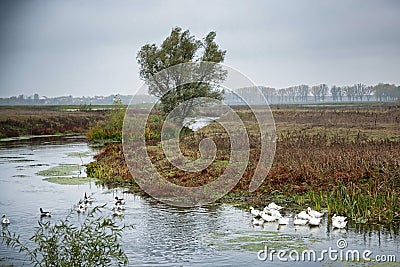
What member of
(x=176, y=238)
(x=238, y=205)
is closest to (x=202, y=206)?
(x=238, y=205)

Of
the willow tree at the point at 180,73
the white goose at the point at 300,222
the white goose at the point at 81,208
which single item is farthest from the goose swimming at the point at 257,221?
the willow tree at the point at 180,73

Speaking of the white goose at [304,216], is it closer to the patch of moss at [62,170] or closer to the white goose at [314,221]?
the white goose at [314,221]

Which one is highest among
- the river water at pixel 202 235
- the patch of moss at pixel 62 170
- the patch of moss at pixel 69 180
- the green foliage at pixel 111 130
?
the green foliage at pixel 111 130

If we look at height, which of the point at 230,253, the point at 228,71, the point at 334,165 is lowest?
the point at 230,253

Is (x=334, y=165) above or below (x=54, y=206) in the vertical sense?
above

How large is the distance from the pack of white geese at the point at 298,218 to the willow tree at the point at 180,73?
22.5 meters

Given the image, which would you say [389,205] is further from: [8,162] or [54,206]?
[8,162]

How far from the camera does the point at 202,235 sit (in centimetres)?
1246

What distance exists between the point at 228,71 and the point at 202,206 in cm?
2129

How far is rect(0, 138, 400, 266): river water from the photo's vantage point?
34.8ft

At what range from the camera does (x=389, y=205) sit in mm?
Answer: 13359

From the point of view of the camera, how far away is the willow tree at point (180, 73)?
36.2m

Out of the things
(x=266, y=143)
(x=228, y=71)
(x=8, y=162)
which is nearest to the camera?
(x=266, y=143)

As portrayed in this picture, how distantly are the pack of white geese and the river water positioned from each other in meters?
0.16
